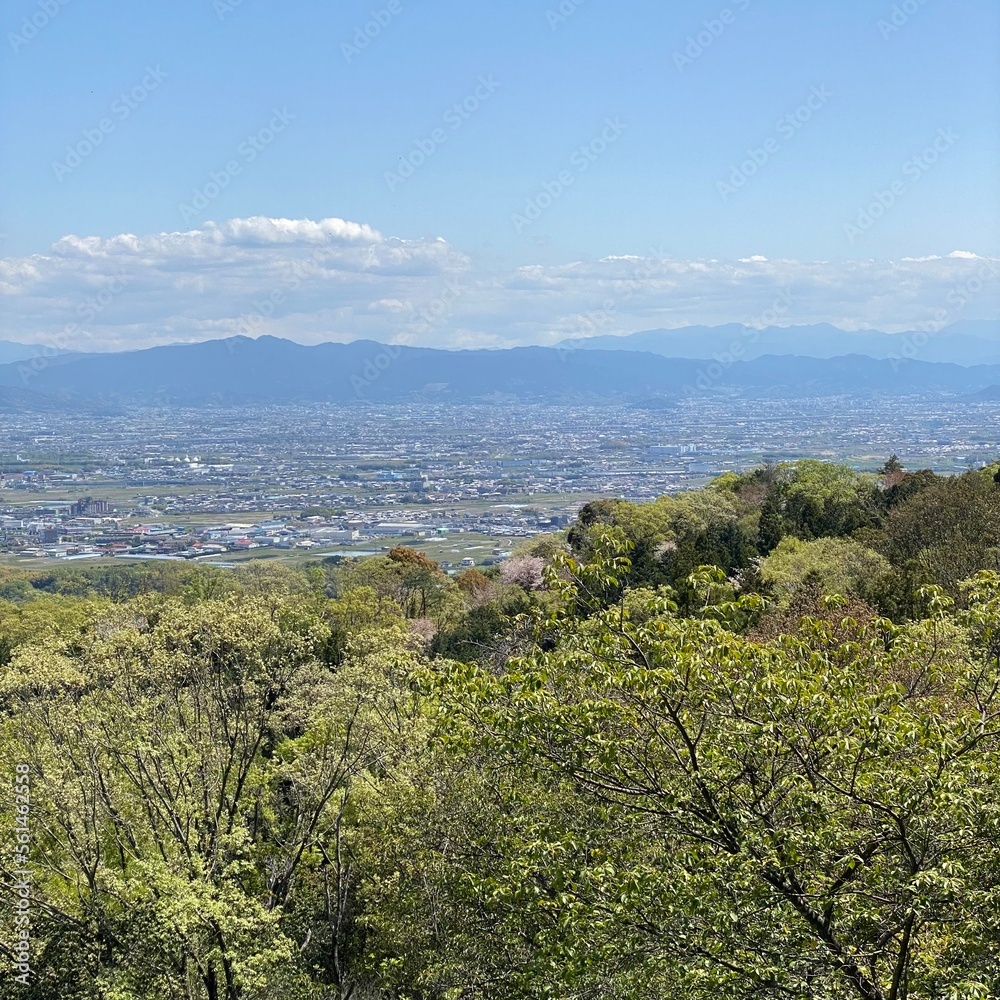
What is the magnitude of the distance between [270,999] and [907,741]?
10.8m

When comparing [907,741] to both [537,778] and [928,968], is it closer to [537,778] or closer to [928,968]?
[928,968]

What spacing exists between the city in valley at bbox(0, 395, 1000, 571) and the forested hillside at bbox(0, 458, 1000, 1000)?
54.2 m

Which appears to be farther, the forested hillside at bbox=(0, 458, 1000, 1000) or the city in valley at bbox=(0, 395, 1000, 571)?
the city in valley at bbox=(0, 395, 1000, 571)

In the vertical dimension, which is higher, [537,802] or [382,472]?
[537,802]

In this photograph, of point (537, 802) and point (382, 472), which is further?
point (382, 472)

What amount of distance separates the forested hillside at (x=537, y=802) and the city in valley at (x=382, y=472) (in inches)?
2134

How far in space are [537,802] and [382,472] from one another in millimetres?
127111

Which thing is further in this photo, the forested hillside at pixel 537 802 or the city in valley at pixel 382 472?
the city in valley at pixel 382 472

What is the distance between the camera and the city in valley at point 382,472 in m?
88.6

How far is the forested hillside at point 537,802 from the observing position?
6.46m

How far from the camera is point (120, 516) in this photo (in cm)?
10488

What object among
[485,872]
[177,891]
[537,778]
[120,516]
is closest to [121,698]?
[177,891]

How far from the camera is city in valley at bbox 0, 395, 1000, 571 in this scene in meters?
88.6

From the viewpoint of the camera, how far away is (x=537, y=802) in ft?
32.9
